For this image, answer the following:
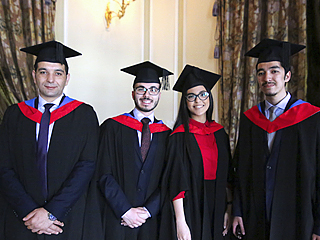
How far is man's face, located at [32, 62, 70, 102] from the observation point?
89.6 inches

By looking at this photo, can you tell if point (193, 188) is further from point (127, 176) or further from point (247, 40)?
point (247, 40)

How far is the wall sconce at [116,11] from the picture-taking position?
415cm

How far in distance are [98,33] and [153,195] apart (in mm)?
2547

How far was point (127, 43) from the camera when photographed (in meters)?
4.43

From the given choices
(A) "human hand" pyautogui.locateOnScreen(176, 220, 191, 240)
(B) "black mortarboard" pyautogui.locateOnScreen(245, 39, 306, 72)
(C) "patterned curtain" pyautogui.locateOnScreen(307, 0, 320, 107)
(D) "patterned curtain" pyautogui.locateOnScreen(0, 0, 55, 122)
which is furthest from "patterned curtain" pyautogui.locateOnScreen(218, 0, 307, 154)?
(D) "patterned curtain" pyautogui.locateOnScreen(0, 0, 55, 122)

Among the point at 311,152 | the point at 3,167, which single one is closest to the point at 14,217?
the point at 3,167

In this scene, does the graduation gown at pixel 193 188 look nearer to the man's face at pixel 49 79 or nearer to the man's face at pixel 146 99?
the man's face at pixel 146 99

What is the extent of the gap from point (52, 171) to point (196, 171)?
107cm

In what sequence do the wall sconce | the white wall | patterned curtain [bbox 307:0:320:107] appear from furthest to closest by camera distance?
the wall sconce
the white wall
patterned curtain [bbox 307:0:320:107]

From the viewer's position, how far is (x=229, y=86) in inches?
153

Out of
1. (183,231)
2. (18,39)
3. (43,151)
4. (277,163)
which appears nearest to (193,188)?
(183,231)

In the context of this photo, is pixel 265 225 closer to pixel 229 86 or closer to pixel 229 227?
pixel 229 227

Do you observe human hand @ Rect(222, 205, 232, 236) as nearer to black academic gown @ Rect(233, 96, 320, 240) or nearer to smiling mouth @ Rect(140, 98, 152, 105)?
black academic gown @ Rect(233, 96, 320, 240)

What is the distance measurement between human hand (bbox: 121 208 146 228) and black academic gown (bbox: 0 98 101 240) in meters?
0.25
